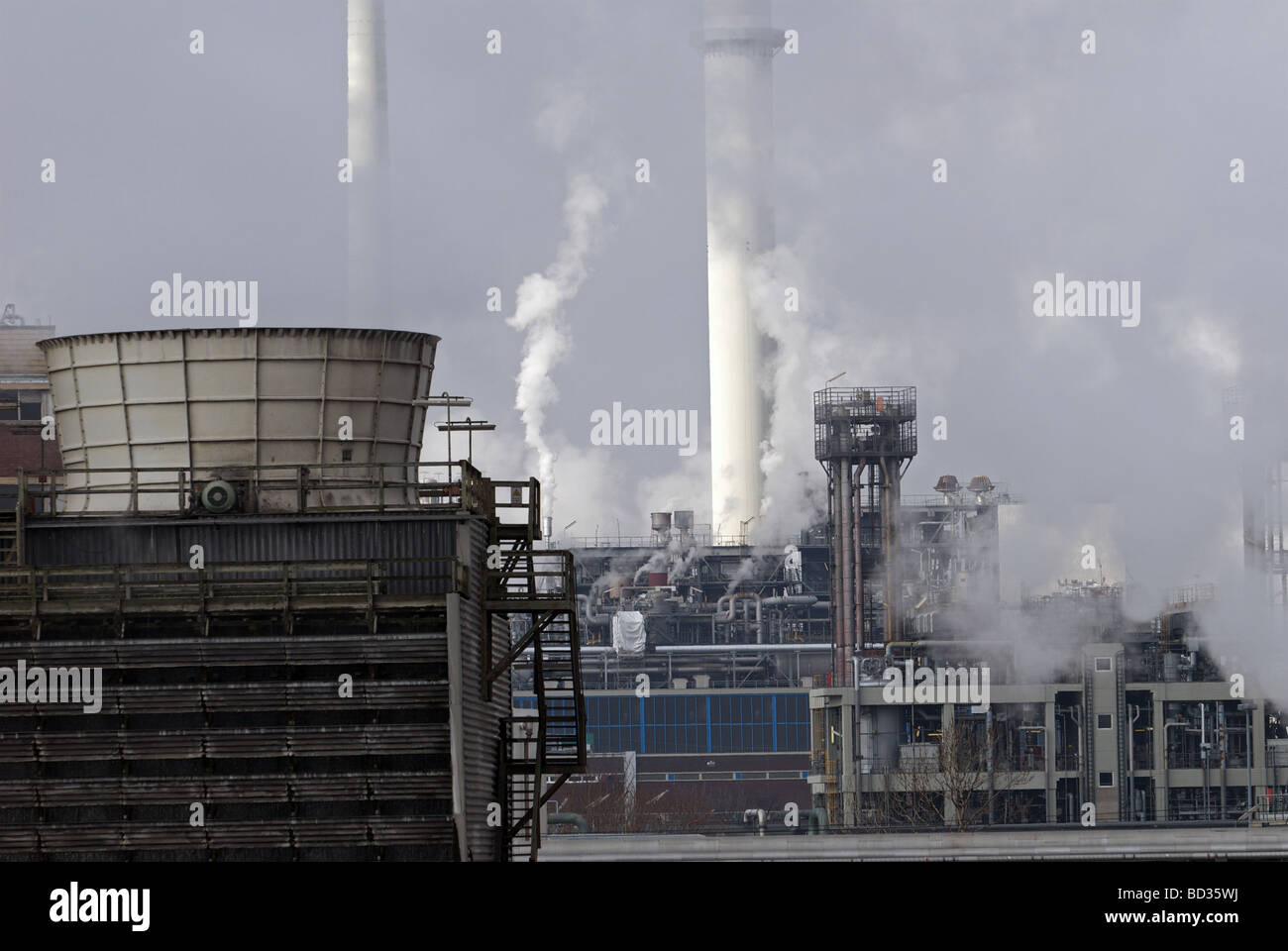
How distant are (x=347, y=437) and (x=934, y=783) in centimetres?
8639

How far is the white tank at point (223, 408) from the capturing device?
35.3 metres

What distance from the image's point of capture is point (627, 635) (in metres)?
148

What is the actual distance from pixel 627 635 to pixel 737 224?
150ft

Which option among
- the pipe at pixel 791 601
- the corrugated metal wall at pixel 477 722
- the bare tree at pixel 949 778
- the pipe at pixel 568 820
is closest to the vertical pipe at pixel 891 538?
the bare tree at pixel 949 778

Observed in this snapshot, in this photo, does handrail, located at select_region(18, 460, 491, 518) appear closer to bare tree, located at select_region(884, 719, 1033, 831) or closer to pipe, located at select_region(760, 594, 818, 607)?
bare tree, located at select_region(884, 719, 1033, 831)

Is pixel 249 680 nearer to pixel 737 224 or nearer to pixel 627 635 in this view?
pixel 627 635

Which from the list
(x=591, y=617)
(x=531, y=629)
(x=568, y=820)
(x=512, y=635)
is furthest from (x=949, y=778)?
(x=531, y=629)

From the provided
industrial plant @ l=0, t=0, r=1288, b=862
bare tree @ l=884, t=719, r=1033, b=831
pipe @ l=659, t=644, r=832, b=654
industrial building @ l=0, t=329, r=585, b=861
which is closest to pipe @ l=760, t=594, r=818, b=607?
industrial plant @ l=0, t=0, r=1288, b=862

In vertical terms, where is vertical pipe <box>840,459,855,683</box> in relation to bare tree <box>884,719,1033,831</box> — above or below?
above

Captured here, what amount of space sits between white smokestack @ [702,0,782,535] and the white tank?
136 metres

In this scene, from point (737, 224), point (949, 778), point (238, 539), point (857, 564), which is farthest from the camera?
point (737, 224)

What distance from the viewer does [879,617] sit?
430ft

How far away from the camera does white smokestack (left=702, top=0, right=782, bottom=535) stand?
172 metres
